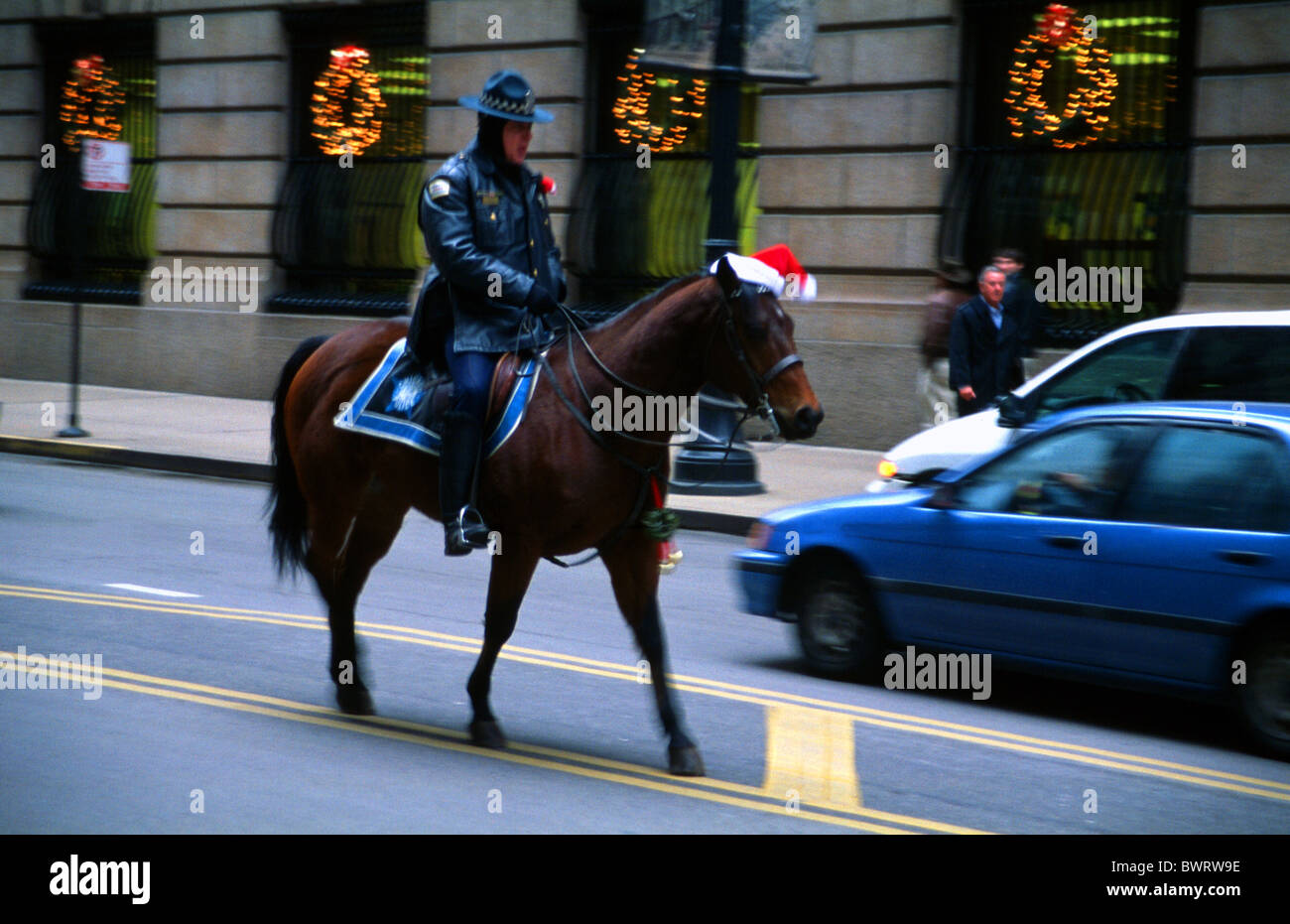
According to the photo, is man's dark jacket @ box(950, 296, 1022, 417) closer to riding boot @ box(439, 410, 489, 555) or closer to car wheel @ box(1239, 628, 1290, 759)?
car wheel @ box(1239, 628, 1290, 759)

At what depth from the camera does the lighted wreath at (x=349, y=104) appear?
886 inches

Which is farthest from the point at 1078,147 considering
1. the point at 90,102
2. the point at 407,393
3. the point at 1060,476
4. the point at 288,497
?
the point at 90,102

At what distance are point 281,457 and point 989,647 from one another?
134 inches

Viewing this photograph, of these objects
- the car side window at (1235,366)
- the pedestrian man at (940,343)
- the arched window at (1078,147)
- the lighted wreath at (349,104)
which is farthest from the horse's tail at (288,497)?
the lighted wreath at (349,104)

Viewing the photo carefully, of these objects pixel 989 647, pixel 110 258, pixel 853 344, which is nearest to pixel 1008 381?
pixel 853 344

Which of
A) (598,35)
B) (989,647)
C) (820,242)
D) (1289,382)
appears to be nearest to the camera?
(989,647)

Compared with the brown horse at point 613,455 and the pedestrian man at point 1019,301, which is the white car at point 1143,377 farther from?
the brown horse at point 613,455

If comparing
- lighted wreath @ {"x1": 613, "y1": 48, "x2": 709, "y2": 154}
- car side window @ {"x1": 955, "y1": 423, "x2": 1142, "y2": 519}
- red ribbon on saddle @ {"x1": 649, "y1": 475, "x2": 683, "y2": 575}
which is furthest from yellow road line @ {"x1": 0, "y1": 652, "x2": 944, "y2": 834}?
lighted wreath @ {"x1": 613, "y1": 48, "x2": 709, "y2": 154}

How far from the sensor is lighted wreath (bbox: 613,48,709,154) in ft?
64.3

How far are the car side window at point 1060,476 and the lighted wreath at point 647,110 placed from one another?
12.6 meters

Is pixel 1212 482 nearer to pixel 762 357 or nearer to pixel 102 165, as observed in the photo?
pixel 762 357

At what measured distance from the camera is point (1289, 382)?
9211 mm

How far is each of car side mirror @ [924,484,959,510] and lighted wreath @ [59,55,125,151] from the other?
66.4 feet

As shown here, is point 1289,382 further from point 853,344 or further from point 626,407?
point 853,344
